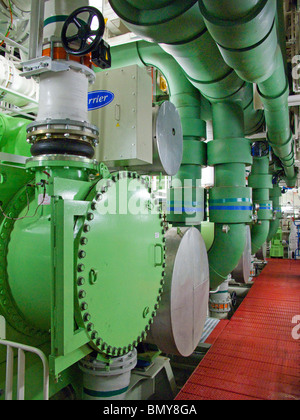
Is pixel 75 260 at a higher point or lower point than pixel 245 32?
lower

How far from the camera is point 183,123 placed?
3.66m

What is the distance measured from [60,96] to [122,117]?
0.46m

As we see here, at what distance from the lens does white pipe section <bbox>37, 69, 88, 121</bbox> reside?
158 centimetres

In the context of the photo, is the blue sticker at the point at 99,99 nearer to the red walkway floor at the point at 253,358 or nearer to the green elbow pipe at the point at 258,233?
the red walkway floor at the point at 253,358

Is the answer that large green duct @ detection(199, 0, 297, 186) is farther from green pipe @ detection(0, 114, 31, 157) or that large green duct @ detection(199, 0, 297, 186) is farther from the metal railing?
the metal railing

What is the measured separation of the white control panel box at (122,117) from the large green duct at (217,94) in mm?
290

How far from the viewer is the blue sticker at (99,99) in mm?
2008

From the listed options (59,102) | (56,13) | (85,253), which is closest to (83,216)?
(85,253)

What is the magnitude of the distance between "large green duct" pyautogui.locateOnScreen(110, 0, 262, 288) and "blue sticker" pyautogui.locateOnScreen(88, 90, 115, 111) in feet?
1.34

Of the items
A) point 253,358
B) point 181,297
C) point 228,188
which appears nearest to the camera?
point 181,297

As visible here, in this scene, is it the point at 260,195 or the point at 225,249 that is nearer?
the point at 225,249

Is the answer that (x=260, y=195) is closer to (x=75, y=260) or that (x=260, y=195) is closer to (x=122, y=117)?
(x=122, y=117)

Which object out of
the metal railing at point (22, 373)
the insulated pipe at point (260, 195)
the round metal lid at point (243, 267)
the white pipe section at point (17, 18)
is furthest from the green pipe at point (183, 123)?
the insulated pipe at point (260, 195)

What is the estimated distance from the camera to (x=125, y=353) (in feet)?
5.75
